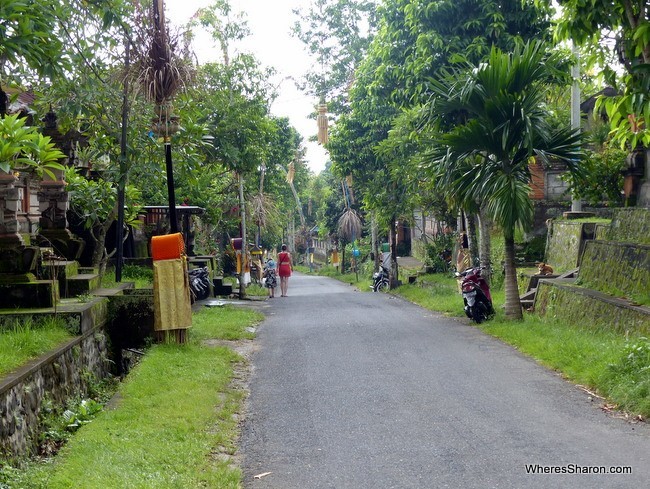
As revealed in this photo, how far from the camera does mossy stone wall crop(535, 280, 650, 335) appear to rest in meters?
11.3

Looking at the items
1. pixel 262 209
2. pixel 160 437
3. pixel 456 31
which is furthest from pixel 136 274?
pixel 160 437

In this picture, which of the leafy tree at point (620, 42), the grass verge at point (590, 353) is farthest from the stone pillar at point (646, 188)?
the leafy tree at point (620, 42)

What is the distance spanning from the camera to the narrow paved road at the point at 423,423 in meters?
6.24

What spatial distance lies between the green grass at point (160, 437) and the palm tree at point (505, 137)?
20.1 ft

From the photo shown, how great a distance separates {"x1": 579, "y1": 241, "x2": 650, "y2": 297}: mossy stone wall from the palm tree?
57.7 inches

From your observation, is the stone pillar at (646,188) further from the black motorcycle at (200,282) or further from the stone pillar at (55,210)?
the stone pillar at (55,210)

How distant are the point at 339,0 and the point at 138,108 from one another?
26.0m

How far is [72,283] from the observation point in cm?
1292

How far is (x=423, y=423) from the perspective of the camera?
7.75 meters

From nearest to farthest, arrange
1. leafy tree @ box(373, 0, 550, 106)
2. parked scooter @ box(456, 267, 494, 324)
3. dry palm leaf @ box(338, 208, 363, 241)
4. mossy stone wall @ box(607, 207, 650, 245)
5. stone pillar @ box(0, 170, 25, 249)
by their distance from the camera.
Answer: stone pillar @ box(0, 170, 25, 249), mossy stone wall @ box(607, 207, 650, 245), parked scooter @ box(456, 267, 494, 324), leafy tree @ box(373, 0, 550, 106), dry palm leaf @ box(338, 208, 363, 241)

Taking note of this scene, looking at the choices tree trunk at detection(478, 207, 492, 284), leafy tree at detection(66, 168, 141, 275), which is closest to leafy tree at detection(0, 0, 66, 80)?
leafy tree at detection(66, 168, 141, 275)

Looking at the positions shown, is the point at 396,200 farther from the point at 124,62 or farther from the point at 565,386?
the point at 565,386

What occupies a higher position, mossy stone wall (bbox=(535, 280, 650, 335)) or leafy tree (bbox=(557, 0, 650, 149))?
leafy tree (bbox=(557, 0, 650, 149))

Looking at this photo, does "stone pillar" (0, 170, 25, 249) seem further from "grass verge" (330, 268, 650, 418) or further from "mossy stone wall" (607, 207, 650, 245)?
"mossy stone wall" (607, 207, 650, 245)
